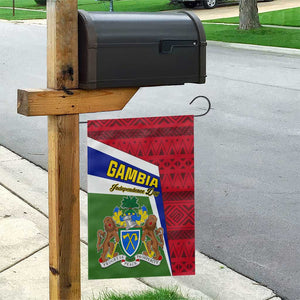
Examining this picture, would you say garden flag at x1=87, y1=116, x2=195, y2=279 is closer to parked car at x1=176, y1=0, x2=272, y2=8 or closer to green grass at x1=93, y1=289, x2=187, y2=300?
green grass at x1=93, y1=289, x2=187, y2=300

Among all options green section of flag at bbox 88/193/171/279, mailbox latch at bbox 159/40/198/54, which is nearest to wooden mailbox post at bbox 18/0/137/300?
green section of flag at bbox 88/193/171/279

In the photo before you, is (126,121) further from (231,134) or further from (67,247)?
(231,134)

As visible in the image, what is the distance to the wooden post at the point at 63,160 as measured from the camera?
3.55 metres

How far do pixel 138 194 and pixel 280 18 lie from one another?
A: 23.9 m

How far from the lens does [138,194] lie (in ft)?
12.9

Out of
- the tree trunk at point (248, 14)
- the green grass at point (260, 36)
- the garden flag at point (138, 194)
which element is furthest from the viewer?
the tree trunk at point (248, 14)

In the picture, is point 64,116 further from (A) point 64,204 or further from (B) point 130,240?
(B) point 130,240

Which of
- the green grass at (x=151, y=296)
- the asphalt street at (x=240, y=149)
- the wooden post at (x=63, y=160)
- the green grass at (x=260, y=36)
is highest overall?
the wooden post at (x=63, y=160)

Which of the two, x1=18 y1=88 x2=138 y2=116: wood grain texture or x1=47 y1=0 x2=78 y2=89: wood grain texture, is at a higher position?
x1=47 y1=0 x2=78 y2=89: wood grain texture

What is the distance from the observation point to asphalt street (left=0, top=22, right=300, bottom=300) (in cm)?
585

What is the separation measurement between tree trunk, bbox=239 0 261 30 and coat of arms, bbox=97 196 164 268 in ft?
64.6

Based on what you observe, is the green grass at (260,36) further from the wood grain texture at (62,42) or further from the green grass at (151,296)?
the wood grain texture at (62,42)

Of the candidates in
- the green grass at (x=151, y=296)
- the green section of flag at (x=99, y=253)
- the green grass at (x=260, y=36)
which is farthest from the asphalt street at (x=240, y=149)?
the green grass at (x=260, y=36)

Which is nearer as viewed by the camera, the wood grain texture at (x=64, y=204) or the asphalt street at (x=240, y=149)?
the wood grain texture at (x=64, y=204)
